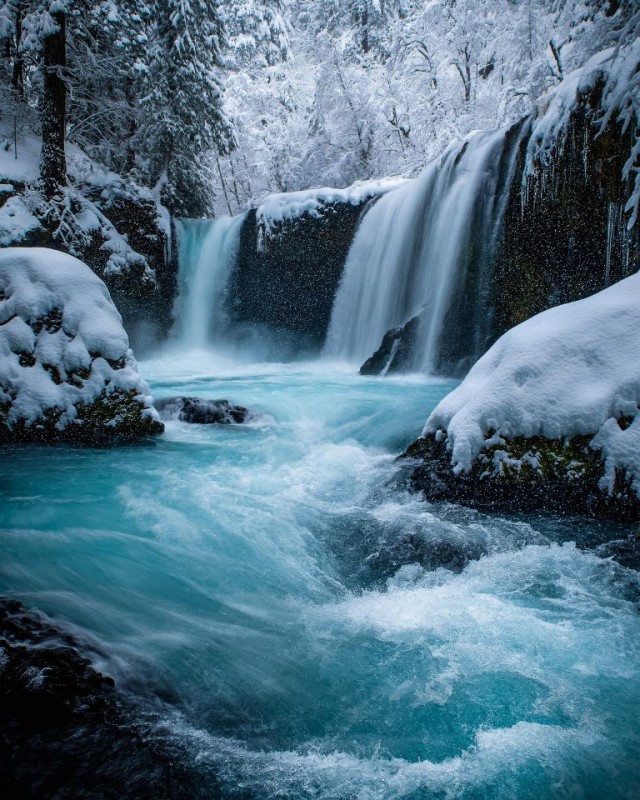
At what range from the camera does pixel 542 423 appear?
3.90 m

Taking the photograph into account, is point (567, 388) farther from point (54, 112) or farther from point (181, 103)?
point (181, 103)

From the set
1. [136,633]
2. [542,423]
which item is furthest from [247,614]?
[542,423]

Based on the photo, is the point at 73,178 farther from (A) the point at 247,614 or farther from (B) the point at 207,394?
(A) the point at 247,614

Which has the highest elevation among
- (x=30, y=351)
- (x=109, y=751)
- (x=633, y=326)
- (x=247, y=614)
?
(x=633, y=326)

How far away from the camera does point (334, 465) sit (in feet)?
19.4

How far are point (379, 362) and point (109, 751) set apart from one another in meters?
10.2

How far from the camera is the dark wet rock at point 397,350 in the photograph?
11078 millimetres

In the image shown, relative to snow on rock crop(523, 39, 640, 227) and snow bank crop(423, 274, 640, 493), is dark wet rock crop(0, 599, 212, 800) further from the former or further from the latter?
snow on rock crop(523, 39, 640, 227)

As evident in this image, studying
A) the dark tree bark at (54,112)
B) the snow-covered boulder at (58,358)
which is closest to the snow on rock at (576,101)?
the snow-covered boulder at (58,358)

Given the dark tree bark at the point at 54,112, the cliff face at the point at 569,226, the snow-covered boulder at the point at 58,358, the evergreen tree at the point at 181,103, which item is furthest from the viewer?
the evergreen tree at the point at 181,103

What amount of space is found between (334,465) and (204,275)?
1214 centimetres

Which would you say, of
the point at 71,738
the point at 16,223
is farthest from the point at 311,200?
the point at 71,738

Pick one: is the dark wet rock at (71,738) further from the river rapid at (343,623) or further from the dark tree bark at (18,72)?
the dark tree bark at (18,72)

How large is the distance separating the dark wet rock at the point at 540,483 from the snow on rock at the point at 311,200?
36.0 ft
